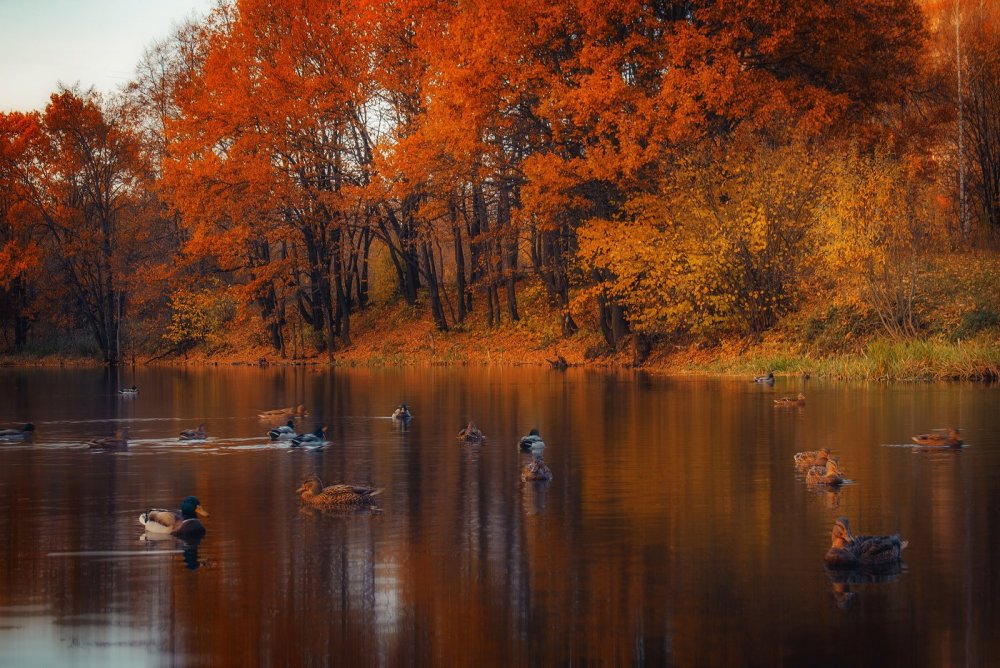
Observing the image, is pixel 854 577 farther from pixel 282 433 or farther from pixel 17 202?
pixel 17 202

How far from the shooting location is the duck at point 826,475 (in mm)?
15812

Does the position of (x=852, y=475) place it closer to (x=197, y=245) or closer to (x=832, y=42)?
(x=832, y=42)

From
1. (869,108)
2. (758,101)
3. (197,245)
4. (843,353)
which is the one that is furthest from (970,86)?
(197,245)

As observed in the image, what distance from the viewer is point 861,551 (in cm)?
1105

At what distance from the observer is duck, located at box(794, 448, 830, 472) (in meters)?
16.5

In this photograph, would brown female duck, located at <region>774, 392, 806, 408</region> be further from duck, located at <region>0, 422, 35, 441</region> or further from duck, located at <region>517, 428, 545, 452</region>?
duck, located at <region>0, 422, 35, 441</region>

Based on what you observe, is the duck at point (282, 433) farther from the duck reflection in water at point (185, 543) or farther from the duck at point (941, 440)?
the duck at point (941, 440)

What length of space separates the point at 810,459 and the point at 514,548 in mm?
6338

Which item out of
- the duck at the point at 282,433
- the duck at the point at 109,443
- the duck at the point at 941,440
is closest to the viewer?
the duck at the point at 941,440

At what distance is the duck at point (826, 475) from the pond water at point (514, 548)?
11.9 inches

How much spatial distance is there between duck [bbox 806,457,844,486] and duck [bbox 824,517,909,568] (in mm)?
4653

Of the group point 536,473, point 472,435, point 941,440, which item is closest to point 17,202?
point 472,435

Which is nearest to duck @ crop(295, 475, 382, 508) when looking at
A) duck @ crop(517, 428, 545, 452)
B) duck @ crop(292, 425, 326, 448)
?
duck @ crop(517, 428, 545, 452)

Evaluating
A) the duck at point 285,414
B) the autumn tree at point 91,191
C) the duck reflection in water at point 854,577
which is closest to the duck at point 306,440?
the duck at point 285,414
